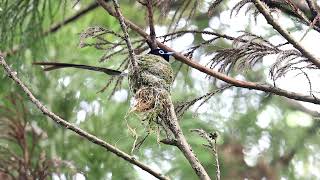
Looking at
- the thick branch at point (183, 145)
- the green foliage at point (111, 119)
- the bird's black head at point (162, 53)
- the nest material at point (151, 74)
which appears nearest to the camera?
the thick branch at point (183, 145)

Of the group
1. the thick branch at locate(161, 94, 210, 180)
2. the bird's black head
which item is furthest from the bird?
the thick branch at locate(161, 94, 210, 180)

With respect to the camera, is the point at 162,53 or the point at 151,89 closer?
the point at 151,89

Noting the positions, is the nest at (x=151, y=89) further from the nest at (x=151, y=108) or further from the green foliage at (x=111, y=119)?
→ the green foliage at (x=111, y=119)

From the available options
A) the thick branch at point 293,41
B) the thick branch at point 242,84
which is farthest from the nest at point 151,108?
the thick branch at point 293,41

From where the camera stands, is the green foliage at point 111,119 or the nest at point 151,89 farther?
the green foliage at point 111,119

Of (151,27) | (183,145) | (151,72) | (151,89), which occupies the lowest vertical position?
(183,145)

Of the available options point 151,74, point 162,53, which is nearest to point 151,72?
point 151,74

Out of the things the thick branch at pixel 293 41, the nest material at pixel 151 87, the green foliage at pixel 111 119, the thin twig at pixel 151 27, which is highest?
the green foliage at pixel 111 119

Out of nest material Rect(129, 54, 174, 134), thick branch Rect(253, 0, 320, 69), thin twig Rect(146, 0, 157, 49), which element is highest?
thin twig Rect(146, 0, 157, 49)

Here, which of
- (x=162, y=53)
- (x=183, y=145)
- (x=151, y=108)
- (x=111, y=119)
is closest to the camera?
(x=183, y=145)

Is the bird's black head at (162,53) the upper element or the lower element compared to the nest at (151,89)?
upper

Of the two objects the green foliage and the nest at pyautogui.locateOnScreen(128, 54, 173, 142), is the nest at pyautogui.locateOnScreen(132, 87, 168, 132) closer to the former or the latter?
the nest at pyautogui.locateOnScreen(128, 54, 173, 142)

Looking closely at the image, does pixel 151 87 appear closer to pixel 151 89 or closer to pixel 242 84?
pixel 151 89

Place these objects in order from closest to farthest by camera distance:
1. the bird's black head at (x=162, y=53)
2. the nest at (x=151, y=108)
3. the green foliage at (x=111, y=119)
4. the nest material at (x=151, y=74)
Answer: the nest at (x=151, y=108) → the nest material at (x=151, y=74) → the bird's black head at (x=162, y=53) → the green foliage at (x=111, y=119)
